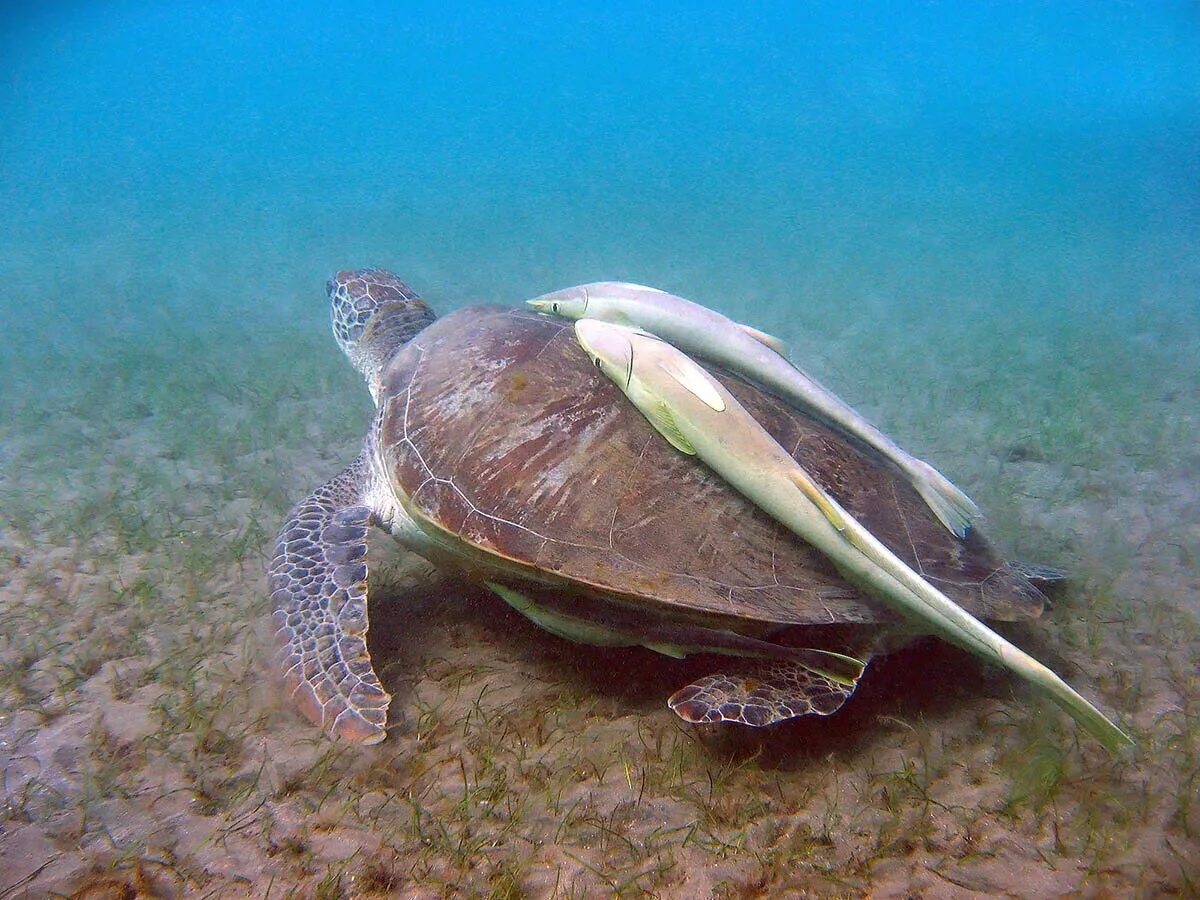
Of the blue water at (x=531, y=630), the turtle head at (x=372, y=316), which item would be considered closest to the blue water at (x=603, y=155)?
the blue water at (x=531, y=630)

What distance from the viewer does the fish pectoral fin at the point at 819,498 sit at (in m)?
2.06

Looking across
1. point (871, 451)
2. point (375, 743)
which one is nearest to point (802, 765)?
point (871, 451)

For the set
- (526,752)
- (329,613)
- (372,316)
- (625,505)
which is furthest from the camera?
(372,316)

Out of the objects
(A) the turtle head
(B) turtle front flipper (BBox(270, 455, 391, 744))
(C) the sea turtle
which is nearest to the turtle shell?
(C) the sea turtle

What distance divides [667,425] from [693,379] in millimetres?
231

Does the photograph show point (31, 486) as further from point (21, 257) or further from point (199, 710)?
point (21, 257)

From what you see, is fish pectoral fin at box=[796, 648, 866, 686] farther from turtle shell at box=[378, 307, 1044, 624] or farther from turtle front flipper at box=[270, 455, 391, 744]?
turtle front flipper at box=[270, 455, 391, 744]

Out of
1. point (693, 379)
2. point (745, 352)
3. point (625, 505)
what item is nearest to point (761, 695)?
point (625, 505)

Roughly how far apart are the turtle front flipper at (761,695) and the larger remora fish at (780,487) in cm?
41

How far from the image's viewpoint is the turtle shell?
7.28ft

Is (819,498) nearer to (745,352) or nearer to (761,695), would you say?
(761,695)

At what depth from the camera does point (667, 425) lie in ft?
7.98

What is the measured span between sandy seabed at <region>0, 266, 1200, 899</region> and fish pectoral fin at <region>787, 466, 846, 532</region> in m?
0.90

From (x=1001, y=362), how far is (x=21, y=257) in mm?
24466
